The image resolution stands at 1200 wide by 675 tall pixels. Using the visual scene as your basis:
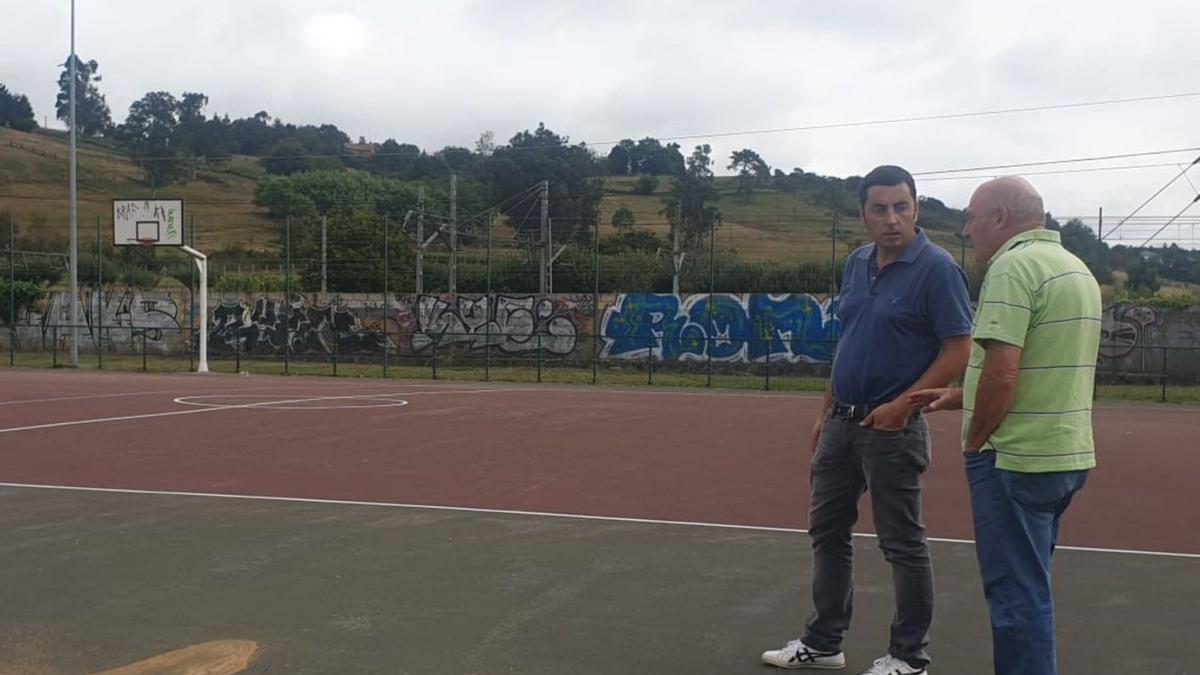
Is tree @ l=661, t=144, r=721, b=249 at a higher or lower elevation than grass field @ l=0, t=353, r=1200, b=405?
higher

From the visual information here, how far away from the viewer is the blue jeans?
349cm

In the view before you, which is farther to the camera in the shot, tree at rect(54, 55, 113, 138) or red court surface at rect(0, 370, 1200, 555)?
tree at rect(54, 55, 113, 138)

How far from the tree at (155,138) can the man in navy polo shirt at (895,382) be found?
98577mm

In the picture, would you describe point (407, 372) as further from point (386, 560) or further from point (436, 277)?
point (386, 560)

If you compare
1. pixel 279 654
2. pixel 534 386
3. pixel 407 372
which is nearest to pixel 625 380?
pixel 534 386

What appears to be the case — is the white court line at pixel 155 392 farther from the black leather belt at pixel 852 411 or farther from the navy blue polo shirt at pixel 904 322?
the navy blue polo shirt at pixel 904 322

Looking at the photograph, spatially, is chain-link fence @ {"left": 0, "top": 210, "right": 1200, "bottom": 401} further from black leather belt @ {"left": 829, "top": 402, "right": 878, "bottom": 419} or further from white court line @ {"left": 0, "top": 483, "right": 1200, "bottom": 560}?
black leather belt @ {"left": 829, "top": 402, "right": 878, "bottom": 419}

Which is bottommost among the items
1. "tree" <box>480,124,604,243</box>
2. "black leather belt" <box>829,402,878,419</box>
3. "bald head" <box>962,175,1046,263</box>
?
"black leather belt" <box>829,402,878,419</box>

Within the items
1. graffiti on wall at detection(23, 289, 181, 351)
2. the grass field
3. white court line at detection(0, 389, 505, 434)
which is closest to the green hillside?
the grass field

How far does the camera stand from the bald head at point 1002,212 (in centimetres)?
367

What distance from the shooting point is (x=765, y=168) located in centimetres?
7169

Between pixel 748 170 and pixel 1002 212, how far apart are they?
67.2 metres

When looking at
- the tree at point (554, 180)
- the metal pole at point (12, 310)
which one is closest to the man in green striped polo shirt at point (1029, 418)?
the metal pole at point (12, 310)

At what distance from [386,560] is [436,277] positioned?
37.5 meters
